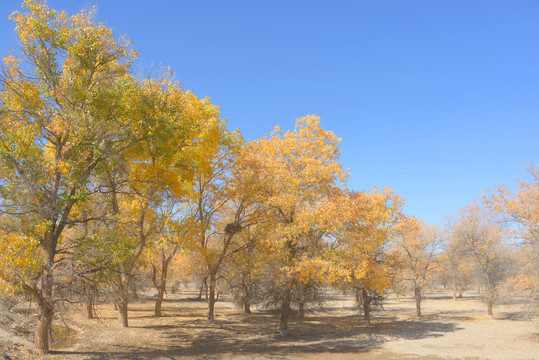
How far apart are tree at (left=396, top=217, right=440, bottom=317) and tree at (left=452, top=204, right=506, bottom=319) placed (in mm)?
4188

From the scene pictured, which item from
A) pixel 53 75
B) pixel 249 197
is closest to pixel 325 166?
pixel 249 197

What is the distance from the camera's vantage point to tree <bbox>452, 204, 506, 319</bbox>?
31.1 metres

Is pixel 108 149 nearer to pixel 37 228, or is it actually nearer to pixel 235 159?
pixel 37 228

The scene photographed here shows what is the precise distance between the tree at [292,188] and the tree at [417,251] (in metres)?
12.1

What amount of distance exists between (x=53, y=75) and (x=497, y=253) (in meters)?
35.3

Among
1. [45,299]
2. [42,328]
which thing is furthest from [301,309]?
[45,299]

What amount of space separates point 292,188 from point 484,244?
20.6 meters

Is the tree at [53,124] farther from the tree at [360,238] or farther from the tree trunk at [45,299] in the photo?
the tree at [360,238]

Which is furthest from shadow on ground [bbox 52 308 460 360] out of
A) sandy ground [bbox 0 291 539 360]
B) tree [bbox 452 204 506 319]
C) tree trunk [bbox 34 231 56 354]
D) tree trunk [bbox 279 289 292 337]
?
tree [bbox 452 204 506 319]

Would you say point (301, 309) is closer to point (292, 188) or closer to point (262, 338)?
point (262, 338)

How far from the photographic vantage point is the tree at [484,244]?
31.1 m

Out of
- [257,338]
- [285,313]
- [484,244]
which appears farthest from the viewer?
[484,244]

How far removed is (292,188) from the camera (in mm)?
21469

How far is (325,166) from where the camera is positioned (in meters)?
22.2
